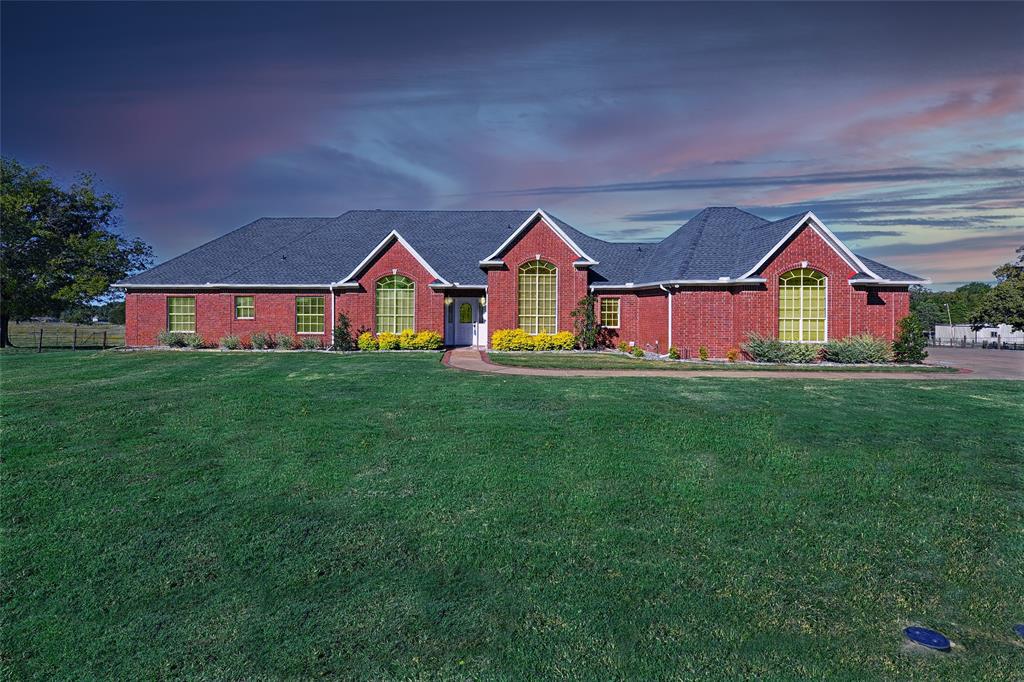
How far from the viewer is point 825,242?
2392 cm

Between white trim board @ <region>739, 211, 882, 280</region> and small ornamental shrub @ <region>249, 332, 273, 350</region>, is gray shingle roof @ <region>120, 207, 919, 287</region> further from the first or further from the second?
small ornamental shrub @ <region>249, 332, 273, 350</region>

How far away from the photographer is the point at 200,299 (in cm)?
3138

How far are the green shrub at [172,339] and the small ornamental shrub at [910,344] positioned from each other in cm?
3349

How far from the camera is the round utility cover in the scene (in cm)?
503

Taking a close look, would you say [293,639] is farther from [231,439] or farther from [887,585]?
[231,439]

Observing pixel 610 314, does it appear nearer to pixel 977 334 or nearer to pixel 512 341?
pixel 512 341

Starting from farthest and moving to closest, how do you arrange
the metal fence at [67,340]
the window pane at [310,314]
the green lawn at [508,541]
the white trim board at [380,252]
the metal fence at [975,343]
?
the metal fence at [975,343]
the metal fence at [67,340]
the window pane at [310,314]
the white trim board at [380,252]
the green lawn at [508,541]

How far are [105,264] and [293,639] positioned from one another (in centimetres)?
4286

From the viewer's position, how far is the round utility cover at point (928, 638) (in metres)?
5.03

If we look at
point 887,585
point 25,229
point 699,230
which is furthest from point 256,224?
point 887,585

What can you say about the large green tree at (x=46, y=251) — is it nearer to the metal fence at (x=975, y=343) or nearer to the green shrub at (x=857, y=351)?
the green shrub at (x=857, y=351)

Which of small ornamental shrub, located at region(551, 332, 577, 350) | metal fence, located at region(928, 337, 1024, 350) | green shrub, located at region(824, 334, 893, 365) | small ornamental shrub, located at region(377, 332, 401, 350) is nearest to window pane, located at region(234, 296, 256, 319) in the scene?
small ornamental shrub, located at region(377, 332, 401, 350)

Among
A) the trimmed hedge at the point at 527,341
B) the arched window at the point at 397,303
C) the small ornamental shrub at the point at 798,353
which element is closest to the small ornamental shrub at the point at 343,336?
the arched window at the point at 397,303

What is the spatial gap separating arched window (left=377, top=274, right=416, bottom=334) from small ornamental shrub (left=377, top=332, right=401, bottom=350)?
76 cm
